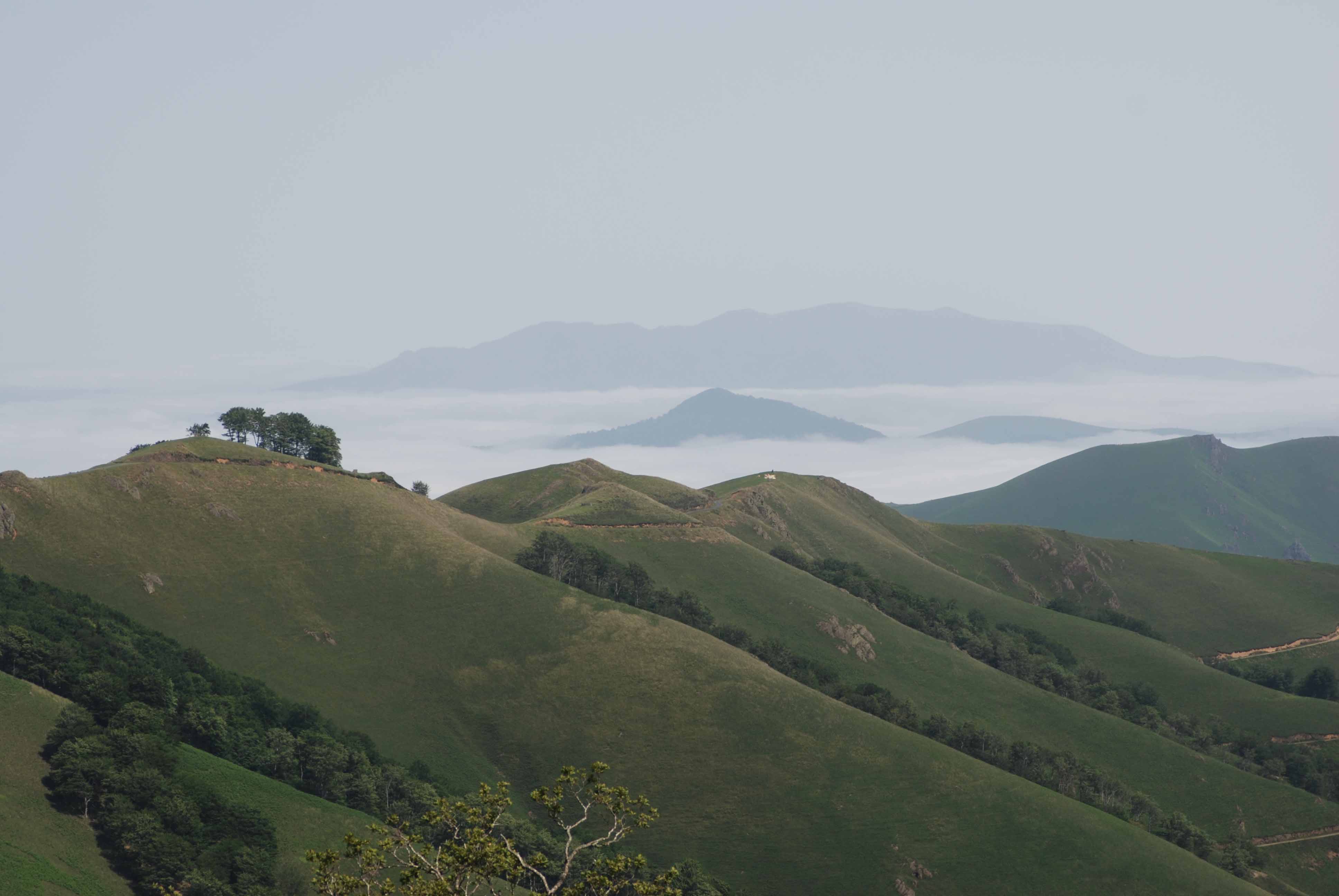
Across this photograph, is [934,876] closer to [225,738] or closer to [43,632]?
[225,738]

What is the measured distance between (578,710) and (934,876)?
49525mm

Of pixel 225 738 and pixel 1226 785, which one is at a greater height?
pixel 225 738

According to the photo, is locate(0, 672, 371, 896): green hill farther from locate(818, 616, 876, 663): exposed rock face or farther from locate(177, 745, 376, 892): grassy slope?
locate(818, 616, 876, 663): exposed rock face

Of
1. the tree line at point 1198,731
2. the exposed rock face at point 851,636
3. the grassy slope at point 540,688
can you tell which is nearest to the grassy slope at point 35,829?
the grassy slope at point 540,688

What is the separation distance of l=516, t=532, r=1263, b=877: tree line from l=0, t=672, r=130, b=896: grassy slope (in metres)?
90.5

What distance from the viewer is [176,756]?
98.9m

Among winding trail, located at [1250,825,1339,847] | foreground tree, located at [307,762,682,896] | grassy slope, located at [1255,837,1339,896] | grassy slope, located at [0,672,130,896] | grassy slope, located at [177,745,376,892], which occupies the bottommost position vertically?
grassy slope, located at [1255,837,1339,896]

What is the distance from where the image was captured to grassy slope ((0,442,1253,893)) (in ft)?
383

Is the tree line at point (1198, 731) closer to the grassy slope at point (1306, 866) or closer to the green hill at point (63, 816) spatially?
the grassy slope at point (1306, 866)

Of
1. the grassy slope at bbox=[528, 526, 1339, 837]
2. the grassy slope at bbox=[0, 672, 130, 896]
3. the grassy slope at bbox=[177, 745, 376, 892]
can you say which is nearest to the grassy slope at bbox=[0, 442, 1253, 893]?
the grassy slope at bbox=[177, 745, 376, 892]

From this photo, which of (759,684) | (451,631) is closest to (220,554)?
(451,631)

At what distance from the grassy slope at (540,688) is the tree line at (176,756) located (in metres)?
10.0

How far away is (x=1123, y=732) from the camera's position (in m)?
167

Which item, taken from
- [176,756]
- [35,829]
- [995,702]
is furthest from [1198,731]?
[35,829]
